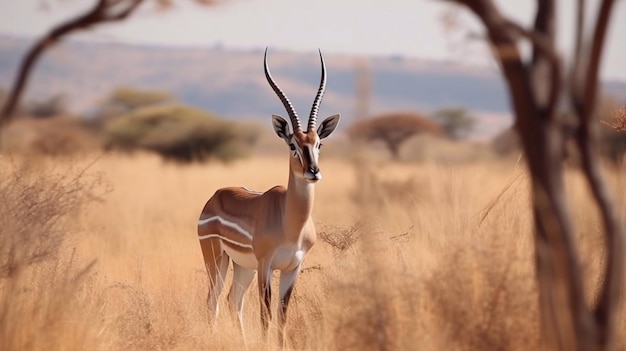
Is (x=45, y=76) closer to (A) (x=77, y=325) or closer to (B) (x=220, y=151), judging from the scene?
(B) (x=220, y=151)

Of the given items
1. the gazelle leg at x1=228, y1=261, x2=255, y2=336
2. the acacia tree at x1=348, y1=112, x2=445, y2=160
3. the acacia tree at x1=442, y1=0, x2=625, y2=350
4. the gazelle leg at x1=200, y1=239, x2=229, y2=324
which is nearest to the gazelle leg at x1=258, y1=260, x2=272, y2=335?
the gazelle leg at x1=228, y1=261, x2=255, y2=336

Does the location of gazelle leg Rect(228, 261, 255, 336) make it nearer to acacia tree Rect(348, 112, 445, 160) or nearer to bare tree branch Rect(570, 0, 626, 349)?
bare tree branch Rect(570, 0, 626, 349)

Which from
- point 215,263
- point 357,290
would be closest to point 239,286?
point 215,263

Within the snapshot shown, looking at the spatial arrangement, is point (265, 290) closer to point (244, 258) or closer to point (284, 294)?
point (284, 294)

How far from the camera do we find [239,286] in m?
8.70

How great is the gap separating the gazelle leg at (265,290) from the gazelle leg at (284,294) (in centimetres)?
9

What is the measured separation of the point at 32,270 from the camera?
7.88 m

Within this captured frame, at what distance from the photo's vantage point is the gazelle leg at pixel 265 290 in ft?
25.6

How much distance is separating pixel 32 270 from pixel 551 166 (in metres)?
4.70

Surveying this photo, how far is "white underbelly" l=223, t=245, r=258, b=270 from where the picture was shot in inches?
327

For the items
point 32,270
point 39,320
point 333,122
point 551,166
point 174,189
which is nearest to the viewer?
point 551,166

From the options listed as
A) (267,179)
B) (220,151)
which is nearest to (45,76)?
(220,151)

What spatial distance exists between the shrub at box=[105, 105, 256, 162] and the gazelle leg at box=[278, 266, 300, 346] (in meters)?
31.0

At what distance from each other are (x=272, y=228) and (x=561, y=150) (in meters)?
3.79
